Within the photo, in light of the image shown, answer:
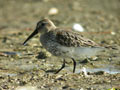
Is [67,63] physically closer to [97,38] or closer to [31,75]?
[31,75]

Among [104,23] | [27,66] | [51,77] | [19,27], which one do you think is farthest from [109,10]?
[51,77]

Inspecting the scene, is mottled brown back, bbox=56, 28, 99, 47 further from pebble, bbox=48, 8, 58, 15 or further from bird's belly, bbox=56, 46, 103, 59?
pebble, bbox=48, 8, 58, 15

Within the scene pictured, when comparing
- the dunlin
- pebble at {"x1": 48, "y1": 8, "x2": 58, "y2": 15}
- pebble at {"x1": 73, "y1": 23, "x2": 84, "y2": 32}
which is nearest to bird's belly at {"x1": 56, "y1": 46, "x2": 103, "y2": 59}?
the dunlin

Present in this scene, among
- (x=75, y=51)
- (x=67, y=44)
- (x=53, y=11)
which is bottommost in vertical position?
(x=53, y=11)

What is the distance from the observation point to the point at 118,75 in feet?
21.4

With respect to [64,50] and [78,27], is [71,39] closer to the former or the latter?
[64,50]

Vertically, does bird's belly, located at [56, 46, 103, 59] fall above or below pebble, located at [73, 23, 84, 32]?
above

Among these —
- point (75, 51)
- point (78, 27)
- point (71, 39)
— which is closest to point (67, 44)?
point (71, 39)

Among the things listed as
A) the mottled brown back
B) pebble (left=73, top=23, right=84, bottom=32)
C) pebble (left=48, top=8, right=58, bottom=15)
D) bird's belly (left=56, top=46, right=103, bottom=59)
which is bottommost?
pebble (left=48, top=8, right=58, bottom=15)

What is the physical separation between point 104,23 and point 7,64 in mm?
5172

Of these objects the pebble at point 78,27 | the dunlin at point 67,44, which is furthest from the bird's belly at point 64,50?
the pebble at point 78,27

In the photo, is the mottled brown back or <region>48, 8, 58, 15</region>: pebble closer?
the mottled brown back

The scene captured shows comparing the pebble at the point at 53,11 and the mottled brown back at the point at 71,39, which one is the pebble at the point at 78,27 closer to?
the pebble at the point at 53,11

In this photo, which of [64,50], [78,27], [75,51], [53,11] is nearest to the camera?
[64,50]
